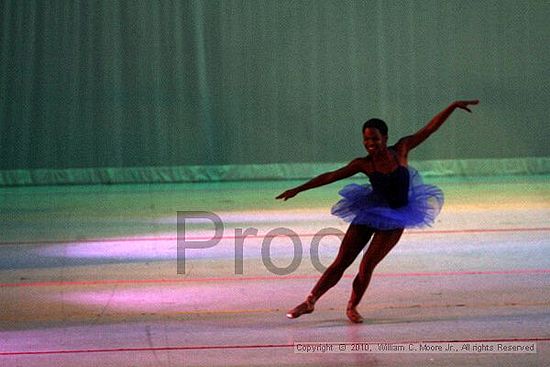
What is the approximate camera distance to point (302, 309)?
547 cm

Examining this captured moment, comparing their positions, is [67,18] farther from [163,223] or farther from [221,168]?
[163,223]

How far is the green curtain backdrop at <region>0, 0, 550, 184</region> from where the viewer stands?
15461mm

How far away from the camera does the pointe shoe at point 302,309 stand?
5.46 m

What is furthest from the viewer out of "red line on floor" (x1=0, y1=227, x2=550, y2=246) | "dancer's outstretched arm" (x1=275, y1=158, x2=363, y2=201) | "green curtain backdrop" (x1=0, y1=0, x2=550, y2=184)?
"green curtain backdrop" (x1=0, y1=0, x2=550, y2=184)

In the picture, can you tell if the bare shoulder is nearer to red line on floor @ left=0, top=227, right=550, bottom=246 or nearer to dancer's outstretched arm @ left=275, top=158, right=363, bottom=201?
dancer's outstretched arm @ left=275, top=158, right=363, bottom=201

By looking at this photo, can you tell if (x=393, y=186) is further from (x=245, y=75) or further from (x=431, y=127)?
(x=245, y=75)

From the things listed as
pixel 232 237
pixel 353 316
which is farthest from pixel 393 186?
pixel 232 237

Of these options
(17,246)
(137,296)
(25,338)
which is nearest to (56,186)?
(17,246)

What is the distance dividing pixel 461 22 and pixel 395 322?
10.8 meters

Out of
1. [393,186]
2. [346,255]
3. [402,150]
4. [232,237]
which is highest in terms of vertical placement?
[402,150]

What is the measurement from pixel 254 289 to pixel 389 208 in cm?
128

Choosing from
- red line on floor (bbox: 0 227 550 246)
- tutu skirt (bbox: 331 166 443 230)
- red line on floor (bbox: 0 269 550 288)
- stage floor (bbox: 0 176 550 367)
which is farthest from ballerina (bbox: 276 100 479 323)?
red line on floor (bbox: 0 227 550 246)

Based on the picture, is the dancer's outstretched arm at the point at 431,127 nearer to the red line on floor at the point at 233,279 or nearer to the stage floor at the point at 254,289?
the stage floor at the point at 254,289

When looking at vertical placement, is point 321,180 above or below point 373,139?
below
